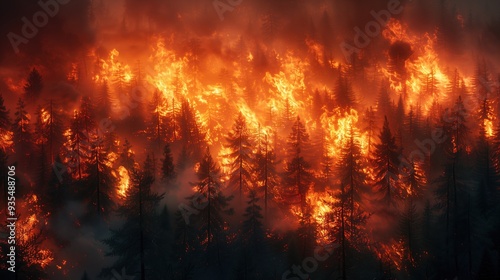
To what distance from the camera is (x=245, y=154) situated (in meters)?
49.7

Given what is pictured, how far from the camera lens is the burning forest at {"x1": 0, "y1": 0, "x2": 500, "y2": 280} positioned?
40.7 m

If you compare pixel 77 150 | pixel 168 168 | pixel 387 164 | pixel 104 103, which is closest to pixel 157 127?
pixel 168 168

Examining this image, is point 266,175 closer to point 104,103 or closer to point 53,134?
point 53,134

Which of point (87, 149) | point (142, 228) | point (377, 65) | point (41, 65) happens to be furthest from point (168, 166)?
point (377, 65)

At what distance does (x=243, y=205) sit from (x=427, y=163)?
2917 centimetres

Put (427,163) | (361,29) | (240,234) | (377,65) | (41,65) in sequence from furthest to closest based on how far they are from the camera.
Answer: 1. (361,29)
2. (377,65)
3. (41,65)
4. (427,163)
5. (240,234)

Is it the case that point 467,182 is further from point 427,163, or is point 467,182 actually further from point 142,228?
point 142,228

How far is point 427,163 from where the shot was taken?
182 ft

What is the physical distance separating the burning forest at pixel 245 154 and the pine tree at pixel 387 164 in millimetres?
227

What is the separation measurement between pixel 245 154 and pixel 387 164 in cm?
1840

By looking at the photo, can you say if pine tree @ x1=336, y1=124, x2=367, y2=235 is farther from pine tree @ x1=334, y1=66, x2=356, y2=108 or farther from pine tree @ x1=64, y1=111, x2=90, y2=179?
pine tree @ x1=64, y1=111, x2=90, y2=179

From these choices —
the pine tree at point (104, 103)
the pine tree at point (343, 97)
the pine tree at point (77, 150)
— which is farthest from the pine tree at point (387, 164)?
the pine tree at point (104, 103)

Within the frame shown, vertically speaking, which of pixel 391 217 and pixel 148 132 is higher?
pixel 148 132

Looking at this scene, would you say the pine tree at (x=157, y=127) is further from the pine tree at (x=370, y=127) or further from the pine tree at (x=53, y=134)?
the pine tree at (x=370, y=127)
